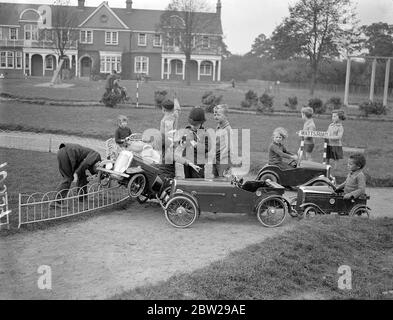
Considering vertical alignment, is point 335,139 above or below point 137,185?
above

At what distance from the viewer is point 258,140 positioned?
612 inches

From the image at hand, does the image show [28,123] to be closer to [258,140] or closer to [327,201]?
[258,140]

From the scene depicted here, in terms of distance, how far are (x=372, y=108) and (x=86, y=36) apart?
1289 cm

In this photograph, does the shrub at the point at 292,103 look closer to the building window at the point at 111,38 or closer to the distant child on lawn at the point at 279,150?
the building window at the point at 111,38

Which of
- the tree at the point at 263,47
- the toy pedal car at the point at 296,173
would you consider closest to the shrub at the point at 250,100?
the tree at the point at 263,47

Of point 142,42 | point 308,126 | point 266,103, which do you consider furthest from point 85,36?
point 266,103

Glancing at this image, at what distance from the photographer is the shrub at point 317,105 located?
72.2ft

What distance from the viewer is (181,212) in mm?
6961

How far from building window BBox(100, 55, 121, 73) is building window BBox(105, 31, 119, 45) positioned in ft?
1.85

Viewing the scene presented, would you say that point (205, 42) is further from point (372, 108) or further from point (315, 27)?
point (372, 108)

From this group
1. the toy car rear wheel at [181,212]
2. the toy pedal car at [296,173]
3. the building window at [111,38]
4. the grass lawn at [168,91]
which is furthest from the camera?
the grass lawn at [168,91]

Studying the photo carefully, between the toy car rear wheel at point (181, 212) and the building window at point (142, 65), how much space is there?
7.55 metres

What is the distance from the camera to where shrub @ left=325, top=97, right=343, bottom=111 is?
23.2 meters

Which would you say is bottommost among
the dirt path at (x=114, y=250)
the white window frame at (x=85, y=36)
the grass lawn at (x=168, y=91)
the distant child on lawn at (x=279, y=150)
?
the dirt path at (x=114, y=250)
